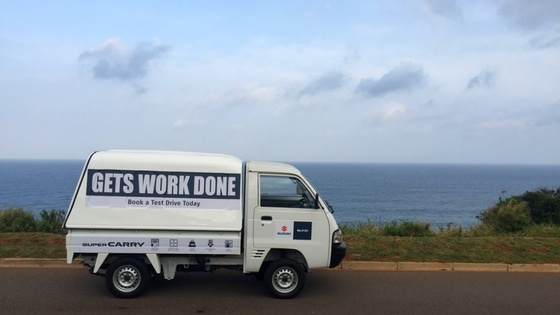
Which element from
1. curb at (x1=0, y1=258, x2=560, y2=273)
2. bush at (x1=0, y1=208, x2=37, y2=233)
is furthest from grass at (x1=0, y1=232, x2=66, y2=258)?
bush at (x1=0, y1=208, x2=37, y2=233)

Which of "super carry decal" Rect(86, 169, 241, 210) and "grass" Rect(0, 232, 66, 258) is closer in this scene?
"super carry decal" Rect(86, 169, 241, 210)

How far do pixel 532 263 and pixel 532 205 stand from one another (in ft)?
41.9

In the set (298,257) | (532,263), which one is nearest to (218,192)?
(298,257)

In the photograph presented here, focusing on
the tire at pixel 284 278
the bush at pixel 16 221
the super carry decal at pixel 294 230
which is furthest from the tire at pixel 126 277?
the bush at pixel 16 221

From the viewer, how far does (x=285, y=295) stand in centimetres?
787

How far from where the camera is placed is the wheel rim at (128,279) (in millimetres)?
7719

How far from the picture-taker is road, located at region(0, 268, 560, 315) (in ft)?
24.1

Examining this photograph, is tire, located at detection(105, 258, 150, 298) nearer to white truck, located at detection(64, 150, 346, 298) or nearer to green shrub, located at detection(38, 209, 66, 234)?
white truck, located at detection(64, 150, 346, 298)

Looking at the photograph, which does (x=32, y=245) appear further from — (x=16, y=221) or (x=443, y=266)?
(x=443, y=266)

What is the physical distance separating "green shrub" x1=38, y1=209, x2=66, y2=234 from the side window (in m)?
7.40

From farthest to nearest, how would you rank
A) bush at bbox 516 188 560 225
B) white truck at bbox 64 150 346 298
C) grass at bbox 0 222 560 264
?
bush at bbox 516 188 560 225 < grass at bbox 0 222 560 264 < white truck at bbox 64 150 346 298

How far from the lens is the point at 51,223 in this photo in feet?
46.0

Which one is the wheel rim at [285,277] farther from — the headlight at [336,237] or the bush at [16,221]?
the bush at [16,221]

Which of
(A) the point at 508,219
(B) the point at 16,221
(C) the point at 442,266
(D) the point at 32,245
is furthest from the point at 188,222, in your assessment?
(A) the point at 508,219
